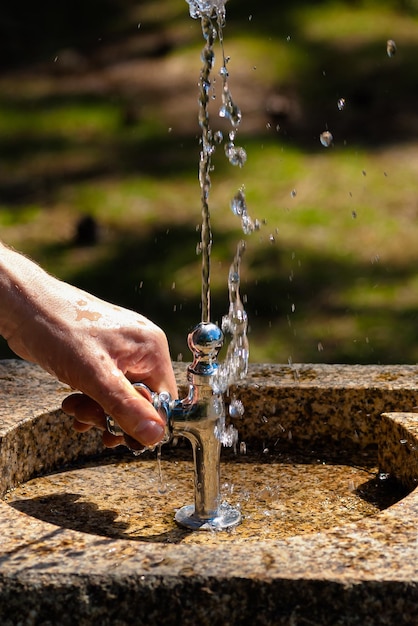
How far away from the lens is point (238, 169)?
6211 mm

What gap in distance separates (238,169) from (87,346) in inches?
180

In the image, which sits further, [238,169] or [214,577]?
[238,169]

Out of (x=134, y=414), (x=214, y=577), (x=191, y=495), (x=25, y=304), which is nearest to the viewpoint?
(x=214, y=577)

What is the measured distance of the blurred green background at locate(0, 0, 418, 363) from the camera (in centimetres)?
502

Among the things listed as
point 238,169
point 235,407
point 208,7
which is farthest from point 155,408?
point 238,169

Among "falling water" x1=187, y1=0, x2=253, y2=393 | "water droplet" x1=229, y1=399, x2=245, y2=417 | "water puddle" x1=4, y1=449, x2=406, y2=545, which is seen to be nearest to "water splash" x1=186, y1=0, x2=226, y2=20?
"falling water" x1=187, y1=0, x2=253, y2=393

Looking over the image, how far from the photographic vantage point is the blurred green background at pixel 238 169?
5020mm

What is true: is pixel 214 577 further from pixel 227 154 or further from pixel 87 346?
pixel 227 154

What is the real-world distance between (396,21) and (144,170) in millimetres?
2341

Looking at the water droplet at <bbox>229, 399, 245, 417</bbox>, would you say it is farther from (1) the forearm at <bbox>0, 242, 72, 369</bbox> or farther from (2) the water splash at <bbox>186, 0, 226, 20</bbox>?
(2) the water splash at <bbox>186, 0, 226, 20</bbox>

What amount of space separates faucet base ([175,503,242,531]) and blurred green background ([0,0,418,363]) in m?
2.63

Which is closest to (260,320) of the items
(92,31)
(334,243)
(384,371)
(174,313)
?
(174,313)

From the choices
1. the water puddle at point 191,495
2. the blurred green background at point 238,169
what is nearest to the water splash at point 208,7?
the water puddle at point 191,495

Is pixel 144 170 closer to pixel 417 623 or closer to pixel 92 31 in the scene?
pixel 92 31
